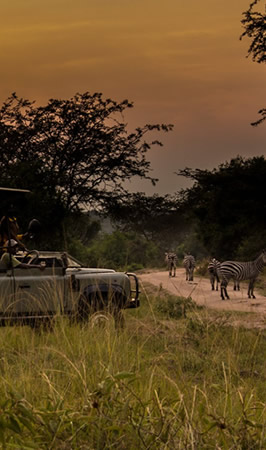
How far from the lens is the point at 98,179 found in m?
31.1

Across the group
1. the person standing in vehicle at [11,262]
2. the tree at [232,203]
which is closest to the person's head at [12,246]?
the person standing in vehicle at [11,262]

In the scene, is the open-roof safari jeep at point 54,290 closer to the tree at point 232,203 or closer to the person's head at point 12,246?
the person's head at point 12,246

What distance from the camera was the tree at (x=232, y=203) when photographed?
28.3 m

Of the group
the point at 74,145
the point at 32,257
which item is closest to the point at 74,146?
the point at 74,145

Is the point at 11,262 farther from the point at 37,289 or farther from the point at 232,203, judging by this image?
the point at 232,203

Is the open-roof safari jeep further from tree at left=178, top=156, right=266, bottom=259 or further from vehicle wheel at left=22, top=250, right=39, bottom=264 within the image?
tree at left=178, top=156, right=266, bottom=259

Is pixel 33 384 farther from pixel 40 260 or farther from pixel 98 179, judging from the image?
pixel 98 179

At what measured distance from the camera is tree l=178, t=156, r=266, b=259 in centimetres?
2828

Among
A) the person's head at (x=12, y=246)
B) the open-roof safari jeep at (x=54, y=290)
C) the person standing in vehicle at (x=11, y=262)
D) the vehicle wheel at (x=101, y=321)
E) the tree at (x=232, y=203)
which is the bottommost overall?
the vehicle wheel at (x=101, y=321)

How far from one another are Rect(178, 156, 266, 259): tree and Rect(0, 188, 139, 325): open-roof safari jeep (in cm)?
1636

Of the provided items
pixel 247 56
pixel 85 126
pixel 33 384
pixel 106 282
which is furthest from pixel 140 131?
pixel 33 384

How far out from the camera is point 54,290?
1181 centimetres

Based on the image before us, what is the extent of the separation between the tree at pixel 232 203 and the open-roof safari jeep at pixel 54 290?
53.7ft

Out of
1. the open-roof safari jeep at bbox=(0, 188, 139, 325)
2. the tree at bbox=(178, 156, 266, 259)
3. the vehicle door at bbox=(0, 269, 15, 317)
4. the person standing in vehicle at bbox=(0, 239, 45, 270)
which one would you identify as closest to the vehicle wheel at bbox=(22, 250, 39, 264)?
the open-roof safari jeep at bbox=(0, 188, 139, 325)
